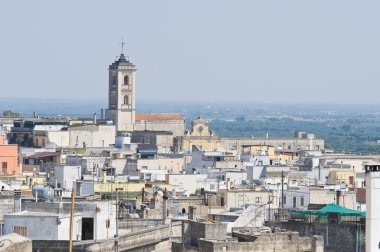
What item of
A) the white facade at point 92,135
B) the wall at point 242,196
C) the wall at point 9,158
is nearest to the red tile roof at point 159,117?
the white facade at point 92,135

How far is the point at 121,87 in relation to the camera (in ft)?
419

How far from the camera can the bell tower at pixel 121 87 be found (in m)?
125

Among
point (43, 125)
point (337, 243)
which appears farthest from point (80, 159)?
point (337, 243)

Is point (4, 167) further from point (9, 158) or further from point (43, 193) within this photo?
point (43, 193)

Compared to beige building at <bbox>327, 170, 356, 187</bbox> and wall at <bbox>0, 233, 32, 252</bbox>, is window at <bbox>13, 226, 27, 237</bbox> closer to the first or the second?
wall at <bbox>0, 233, 32, 252</bbox>

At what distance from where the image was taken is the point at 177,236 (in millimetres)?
28828

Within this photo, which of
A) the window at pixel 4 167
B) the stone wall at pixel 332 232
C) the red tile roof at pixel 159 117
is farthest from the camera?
the red tile roof at pixel 159 117

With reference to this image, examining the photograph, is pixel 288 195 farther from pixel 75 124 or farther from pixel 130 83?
pixel 130 83

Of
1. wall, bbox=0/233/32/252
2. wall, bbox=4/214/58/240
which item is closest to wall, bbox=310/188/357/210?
wall, bbox=4/214/58/240

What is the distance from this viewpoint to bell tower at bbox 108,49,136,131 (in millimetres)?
125062

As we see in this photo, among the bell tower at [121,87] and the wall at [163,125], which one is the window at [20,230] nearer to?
the wall at [163,125]

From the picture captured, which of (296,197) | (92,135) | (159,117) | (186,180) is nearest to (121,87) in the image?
(159,117)

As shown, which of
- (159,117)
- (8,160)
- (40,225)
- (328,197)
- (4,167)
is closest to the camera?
(40,225)

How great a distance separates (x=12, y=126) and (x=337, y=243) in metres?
72.9
